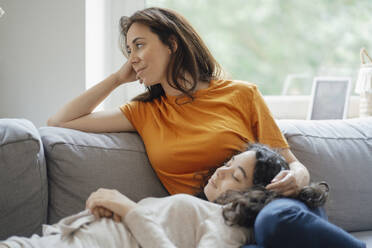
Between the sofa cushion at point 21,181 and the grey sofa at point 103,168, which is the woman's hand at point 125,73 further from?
the sofa cushion at point 21,181

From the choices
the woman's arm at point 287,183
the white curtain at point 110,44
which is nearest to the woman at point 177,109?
the woman's arm at point 287,183

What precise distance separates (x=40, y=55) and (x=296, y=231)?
1.57 m

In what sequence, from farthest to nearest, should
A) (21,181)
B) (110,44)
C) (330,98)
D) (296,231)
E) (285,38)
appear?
(285,38)
(330,98)
(110,44)
(21,181)
(296,231)

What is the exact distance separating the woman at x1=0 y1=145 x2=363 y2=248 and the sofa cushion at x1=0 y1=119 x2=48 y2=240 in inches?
7.1

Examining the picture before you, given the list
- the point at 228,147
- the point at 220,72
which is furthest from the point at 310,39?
the point at 228,147

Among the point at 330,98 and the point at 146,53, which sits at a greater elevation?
the point at 146,53

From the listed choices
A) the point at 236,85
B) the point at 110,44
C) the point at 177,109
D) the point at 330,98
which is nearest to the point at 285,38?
the point at 330,98

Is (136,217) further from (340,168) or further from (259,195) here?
(340,168)

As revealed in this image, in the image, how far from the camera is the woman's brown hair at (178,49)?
1646 mm

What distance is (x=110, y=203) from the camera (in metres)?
1.19

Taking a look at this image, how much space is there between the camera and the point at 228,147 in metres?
1.54

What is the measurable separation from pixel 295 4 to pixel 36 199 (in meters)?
2.19

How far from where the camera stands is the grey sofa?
1.38 m

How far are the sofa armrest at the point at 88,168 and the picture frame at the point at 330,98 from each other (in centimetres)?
139
